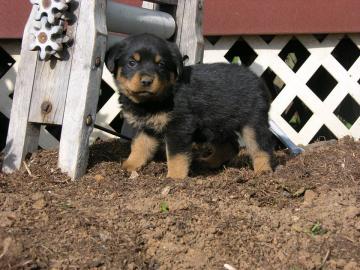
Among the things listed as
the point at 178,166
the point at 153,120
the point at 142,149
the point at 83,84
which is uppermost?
the point at 83,84

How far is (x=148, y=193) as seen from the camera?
168 inches

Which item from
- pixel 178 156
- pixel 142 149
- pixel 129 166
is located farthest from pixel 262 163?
pixel 129 166

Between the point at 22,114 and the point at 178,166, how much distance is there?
4.33 feet

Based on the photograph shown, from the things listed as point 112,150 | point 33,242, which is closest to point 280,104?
point 112,150

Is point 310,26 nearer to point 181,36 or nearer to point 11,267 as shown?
point 181,36

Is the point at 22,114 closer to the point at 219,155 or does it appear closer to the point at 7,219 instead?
the point at 7,219

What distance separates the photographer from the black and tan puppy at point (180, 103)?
4.81 meters

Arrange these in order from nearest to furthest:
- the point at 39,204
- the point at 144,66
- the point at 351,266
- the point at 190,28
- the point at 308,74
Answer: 1. the point at 351,266
2. the point at 39,204
3. the point at 144,66
4. the point at 190,28
5. the point at 308,74

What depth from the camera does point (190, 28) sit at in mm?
6059

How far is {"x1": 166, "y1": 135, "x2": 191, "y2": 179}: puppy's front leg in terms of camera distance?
4.89 m

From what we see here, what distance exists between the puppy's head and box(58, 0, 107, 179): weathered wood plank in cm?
27

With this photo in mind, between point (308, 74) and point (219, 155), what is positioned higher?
point (308, 74)

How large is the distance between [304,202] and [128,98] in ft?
5.72

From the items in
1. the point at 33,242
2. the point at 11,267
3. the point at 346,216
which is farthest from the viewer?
the point at 346,216
